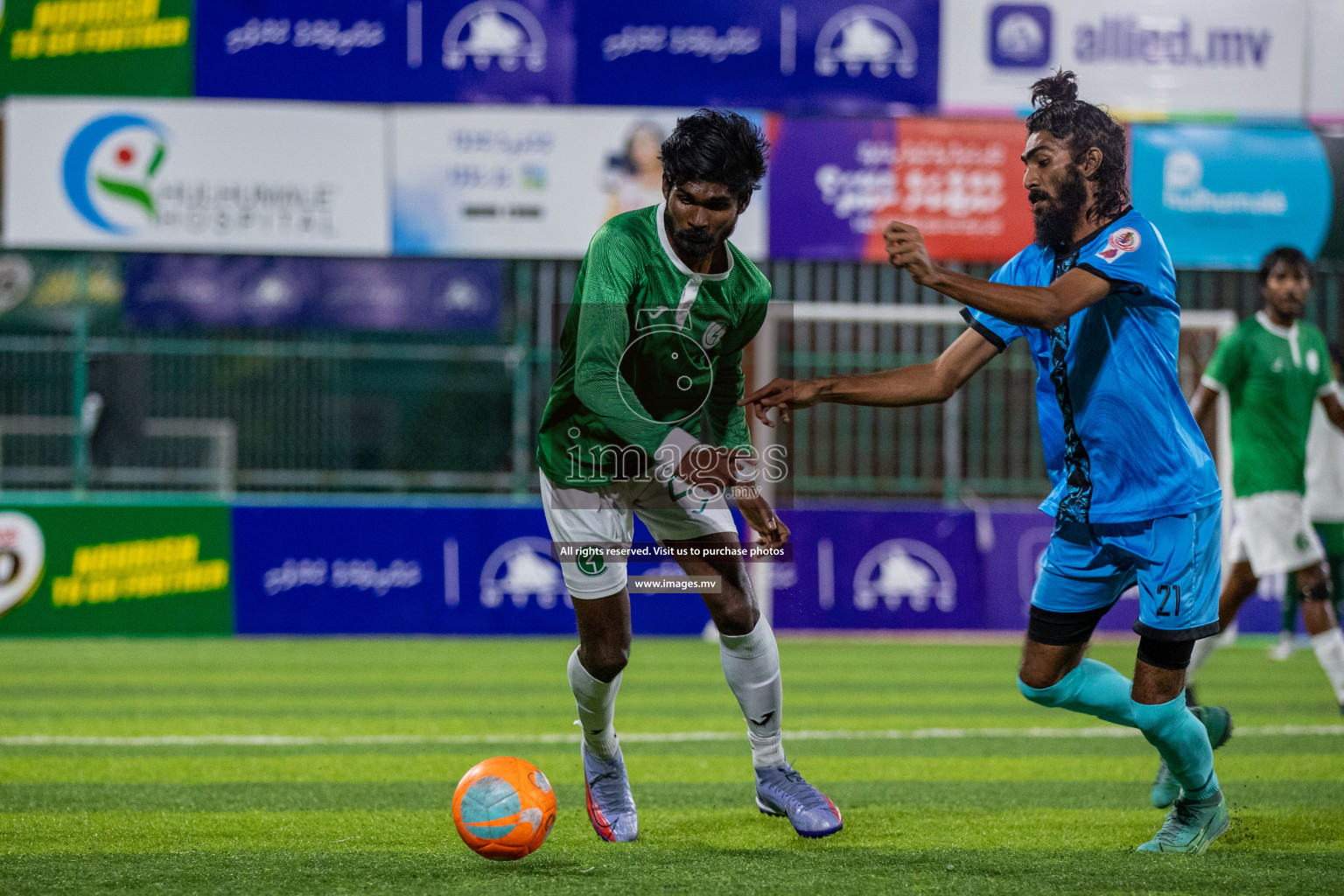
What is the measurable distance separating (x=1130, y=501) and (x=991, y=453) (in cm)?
1051

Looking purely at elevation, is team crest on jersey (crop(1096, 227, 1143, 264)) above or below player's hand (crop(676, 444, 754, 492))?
above

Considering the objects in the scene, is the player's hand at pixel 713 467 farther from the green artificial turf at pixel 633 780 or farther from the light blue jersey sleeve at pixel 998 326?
the green artificial turf at pixel 633 780

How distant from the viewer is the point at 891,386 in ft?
14.6

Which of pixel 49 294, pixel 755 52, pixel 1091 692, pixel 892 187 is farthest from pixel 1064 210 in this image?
pixel 49 294

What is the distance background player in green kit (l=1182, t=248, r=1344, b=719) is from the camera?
738 cm

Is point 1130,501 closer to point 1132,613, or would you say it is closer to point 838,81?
point 1132,613

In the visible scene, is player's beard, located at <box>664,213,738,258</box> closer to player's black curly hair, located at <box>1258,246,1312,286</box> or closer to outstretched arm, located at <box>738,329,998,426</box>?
outstretched arm, located at <box>738,329,998,426</box>

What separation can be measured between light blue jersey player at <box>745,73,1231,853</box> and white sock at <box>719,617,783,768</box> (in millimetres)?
881

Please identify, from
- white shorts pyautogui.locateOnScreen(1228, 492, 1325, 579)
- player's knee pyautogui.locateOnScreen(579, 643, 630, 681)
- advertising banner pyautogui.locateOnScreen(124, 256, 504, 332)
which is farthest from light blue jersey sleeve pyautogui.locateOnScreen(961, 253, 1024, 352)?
advertising banner pyautogui.locateOnScreen(124, 256, 504, 332)

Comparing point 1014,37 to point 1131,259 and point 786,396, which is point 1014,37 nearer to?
point 1131,259

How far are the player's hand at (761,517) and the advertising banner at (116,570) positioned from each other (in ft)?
29.7

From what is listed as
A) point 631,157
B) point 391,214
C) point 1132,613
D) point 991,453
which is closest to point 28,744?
point 391,214

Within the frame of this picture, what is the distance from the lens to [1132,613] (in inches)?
498

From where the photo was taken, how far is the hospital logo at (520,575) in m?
12.8
